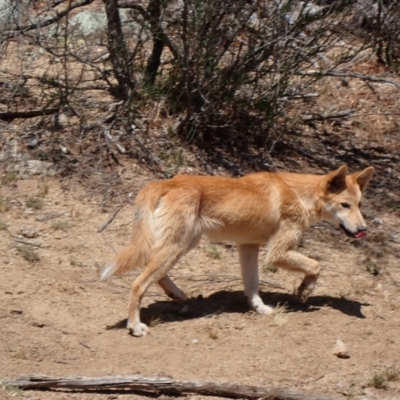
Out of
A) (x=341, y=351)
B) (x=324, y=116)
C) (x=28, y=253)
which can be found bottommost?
(x=341, y=351)

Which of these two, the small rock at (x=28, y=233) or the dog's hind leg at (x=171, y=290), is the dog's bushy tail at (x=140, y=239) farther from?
the small rock at (x=28, y=233)

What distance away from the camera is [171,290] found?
7969mm

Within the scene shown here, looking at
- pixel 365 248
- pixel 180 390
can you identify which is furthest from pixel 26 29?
pixel 180 390

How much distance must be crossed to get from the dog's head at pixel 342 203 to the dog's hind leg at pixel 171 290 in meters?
1.64

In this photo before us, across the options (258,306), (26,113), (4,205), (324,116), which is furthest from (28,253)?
(324,116)

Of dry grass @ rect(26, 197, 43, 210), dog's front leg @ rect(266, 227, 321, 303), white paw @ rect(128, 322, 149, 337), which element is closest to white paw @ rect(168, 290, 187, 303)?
white paw @ rect(128, 322, 149, 337)

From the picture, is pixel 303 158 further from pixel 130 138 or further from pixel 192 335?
pixel 192 335

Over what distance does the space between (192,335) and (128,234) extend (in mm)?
2175

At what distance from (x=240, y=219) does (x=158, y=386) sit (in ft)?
6.83

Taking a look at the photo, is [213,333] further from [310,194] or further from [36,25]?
[36,25]

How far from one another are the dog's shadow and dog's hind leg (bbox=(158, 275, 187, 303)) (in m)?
0.12

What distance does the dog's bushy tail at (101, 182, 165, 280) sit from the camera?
23.8ft

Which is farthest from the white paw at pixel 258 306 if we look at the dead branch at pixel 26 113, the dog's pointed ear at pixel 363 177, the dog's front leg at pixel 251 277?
the dead branch at pixel 26 113

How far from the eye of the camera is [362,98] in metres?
13.1
